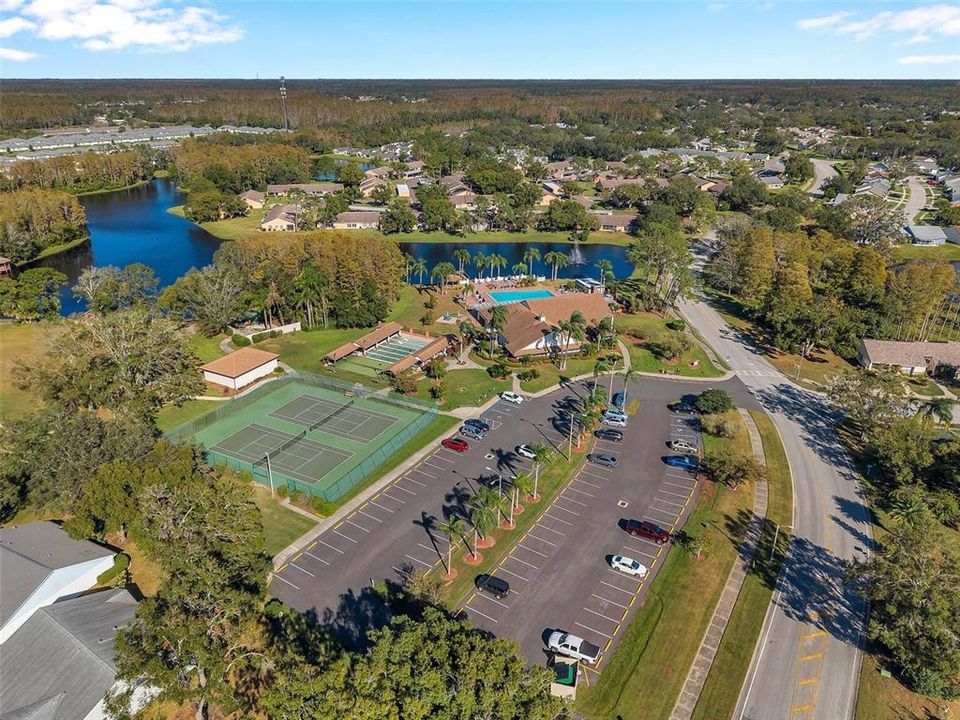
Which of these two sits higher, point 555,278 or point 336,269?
point 336,269

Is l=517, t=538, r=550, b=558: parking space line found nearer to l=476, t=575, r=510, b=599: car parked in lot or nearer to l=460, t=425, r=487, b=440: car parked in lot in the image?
l=476, t=575, r=510, b=599: car parked in lot

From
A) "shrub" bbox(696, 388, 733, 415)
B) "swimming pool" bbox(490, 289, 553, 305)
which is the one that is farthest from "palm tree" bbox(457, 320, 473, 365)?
"shrub" bbox(696, 388, 733, 415)

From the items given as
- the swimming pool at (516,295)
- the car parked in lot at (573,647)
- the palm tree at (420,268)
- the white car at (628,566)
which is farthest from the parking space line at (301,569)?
the palm tree at (420,268)

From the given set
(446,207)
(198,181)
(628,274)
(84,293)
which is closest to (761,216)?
(628,274)

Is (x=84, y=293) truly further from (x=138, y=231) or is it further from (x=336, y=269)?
(x=138, y=231)

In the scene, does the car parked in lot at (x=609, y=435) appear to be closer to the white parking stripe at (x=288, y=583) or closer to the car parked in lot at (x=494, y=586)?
the car parked in lot at (x=494, y=586)

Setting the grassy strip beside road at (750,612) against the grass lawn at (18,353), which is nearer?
the grassy strip beside road at (750,612)
